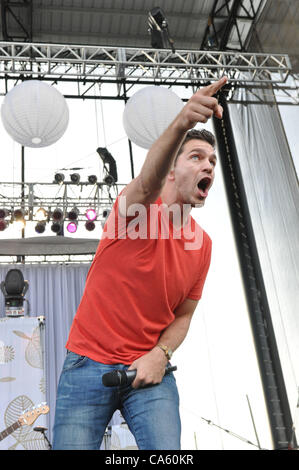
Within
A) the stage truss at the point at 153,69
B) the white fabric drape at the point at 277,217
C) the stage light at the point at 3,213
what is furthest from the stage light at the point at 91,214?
the white fabric drape at the point at 277,217

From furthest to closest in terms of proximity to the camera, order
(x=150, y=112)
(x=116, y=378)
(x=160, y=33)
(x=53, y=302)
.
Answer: (x=53, y=302) → (x=160, y=33) → (x=150, y=112) → (x=116, y=378)

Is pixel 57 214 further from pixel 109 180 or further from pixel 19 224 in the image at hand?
pixel 109 180

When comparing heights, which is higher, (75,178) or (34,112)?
(75,178)

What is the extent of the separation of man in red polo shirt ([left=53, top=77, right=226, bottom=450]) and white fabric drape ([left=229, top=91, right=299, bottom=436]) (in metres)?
3.79

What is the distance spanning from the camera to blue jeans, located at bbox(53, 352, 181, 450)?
100 cm

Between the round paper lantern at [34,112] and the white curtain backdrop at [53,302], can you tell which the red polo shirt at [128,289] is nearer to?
the round paper lantern at [34,112]

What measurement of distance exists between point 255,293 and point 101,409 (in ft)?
17.2

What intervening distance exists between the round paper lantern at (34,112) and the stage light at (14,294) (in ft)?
5.92

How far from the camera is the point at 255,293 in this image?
6.10m

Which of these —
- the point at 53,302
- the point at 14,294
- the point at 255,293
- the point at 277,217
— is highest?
the point at 53,302

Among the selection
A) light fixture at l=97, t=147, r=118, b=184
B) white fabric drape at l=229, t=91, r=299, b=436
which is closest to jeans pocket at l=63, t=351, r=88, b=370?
white fabric drape at l=229, t=91, r=299, b=436

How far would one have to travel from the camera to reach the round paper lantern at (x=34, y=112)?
3887 mm

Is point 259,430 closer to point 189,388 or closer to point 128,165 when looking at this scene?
point 189,388

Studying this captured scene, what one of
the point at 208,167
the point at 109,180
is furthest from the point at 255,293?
the point at 208,167
